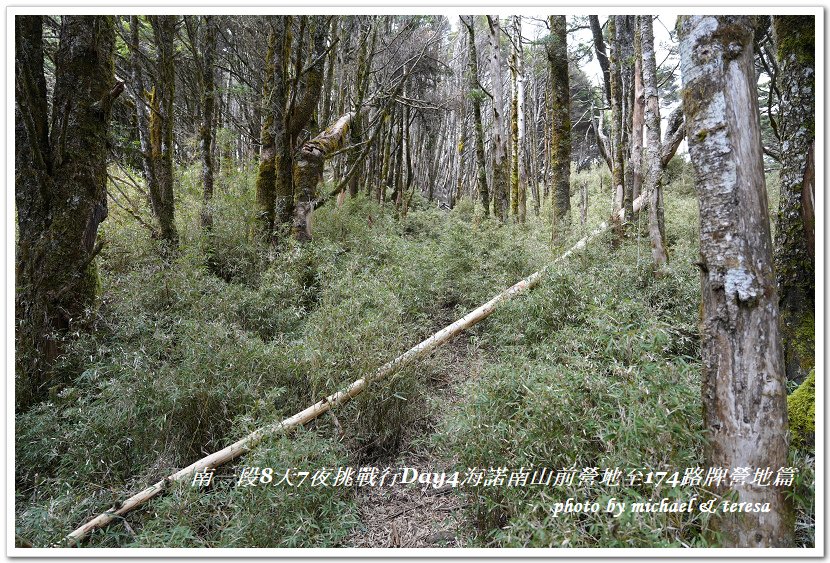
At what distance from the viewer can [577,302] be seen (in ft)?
13.6

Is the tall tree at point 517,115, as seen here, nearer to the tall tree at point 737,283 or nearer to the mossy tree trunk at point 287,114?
the mossy tree trunk at point 287,114

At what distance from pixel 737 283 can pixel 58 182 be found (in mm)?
5038

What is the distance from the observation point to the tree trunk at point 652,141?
5293mm

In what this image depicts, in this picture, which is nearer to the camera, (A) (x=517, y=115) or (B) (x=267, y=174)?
(B) (x=267, y=174)

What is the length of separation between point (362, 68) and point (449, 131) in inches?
724

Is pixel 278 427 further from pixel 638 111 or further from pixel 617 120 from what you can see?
pixel 617 120

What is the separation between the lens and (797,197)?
9.20 ft

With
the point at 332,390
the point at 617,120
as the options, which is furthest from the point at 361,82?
the point at 332,390

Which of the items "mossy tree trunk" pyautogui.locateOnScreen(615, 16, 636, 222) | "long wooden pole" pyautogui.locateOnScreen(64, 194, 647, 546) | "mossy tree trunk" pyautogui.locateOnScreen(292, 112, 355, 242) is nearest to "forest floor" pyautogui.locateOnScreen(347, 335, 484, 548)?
"long wooden pole" pyautogui.locateOnScreen(64, 194, 647, 546)

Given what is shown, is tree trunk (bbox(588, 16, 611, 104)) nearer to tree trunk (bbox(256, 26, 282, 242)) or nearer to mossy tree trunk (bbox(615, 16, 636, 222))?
mossy tree trunk (bbox(615, 16, 636, 222))

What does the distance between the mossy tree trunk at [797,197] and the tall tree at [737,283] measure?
113cm

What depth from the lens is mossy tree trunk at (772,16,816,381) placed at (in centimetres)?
272

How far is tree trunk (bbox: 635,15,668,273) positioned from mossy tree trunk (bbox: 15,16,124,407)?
5960 millimetres

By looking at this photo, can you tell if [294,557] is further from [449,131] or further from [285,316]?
[449,131]
